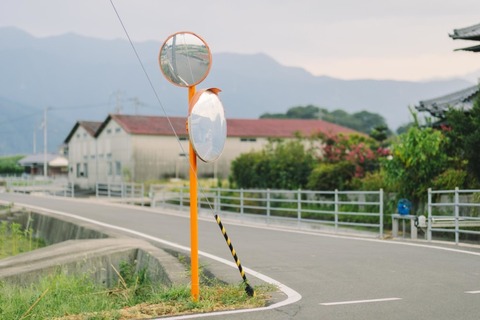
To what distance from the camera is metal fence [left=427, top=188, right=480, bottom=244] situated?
14844 millimetres

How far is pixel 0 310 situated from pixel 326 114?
392 ft

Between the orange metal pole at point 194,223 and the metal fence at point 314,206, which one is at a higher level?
the orange metal pole at point 194,223

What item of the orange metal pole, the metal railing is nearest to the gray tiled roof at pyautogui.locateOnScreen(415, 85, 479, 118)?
the metal railing

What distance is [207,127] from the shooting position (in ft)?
26.6

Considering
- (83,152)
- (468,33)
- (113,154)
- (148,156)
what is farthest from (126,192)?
(83,152)

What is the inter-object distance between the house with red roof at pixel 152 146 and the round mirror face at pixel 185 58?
143 ft

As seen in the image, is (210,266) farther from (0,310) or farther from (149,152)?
(149,152)

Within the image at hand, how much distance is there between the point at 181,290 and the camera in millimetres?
8570

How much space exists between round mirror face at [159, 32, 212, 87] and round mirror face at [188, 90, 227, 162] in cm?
30

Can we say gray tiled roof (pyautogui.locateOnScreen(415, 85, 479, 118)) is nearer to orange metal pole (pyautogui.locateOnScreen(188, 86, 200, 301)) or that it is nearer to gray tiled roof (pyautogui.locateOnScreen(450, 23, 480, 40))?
gray tiled roof (pyautogui.locateOnScreen(450, 23, 480, 40))

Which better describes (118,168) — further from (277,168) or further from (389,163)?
(389,163)

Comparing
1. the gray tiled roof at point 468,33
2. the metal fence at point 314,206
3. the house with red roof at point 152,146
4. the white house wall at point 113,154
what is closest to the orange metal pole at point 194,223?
the metal fence at point 314,206

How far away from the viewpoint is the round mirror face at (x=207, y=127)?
7.98m

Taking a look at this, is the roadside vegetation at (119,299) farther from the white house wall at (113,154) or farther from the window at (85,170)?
the window at (85,170)
